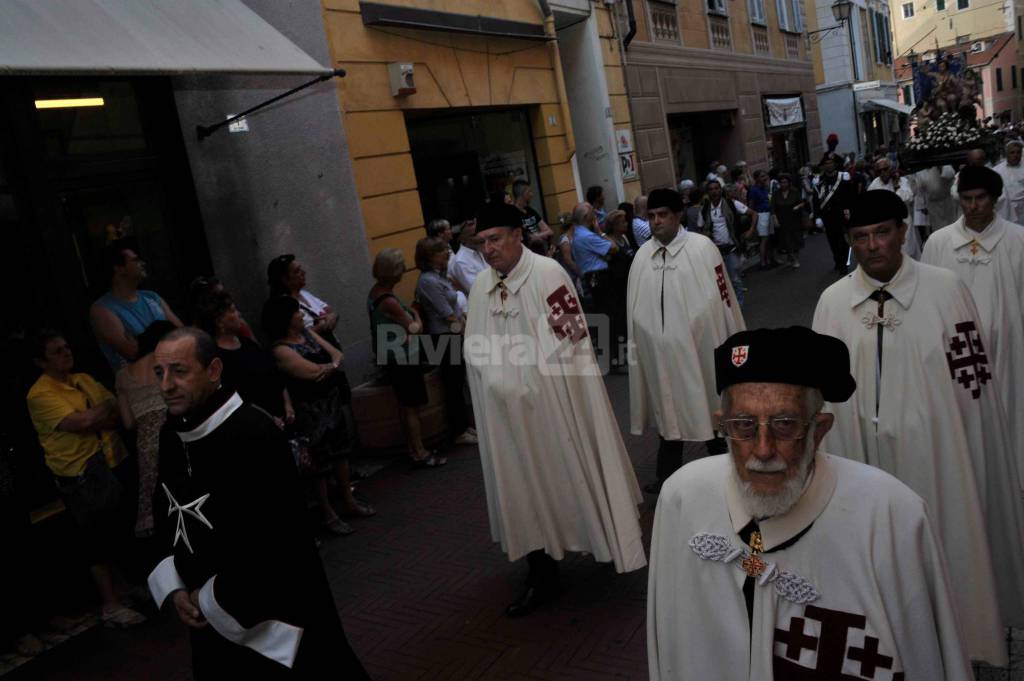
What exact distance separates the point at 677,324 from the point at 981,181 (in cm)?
209

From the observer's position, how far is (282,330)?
612cm

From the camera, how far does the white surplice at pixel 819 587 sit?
1896 millimetres

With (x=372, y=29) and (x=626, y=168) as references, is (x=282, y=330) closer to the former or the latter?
(x=372, y=29)

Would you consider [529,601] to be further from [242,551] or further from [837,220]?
[837,220]

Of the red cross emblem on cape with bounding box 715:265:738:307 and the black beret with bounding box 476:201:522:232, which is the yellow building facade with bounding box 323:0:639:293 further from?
the black beret with bounding box 476:201:522:232

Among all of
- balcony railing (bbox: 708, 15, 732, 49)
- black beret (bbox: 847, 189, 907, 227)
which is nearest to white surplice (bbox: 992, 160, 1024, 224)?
black beret (bbox: 847, 189, 907, 227)

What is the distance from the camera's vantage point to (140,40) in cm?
565

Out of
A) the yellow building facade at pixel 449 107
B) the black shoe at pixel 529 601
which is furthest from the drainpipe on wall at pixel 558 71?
the black shoe at pixel 529 601

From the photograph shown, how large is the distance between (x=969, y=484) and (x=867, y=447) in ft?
1.33

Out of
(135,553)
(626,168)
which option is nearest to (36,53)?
(135,553)

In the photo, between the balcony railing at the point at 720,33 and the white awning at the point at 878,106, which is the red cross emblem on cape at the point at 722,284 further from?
the white awning at the point at 878,106

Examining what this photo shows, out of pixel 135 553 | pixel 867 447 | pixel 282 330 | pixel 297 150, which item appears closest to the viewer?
pixel 867 447

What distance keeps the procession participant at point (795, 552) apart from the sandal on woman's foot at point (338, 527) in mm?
4356

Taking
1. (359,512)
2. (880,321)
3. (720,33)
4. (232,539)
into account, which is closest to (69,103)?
(359,512)
